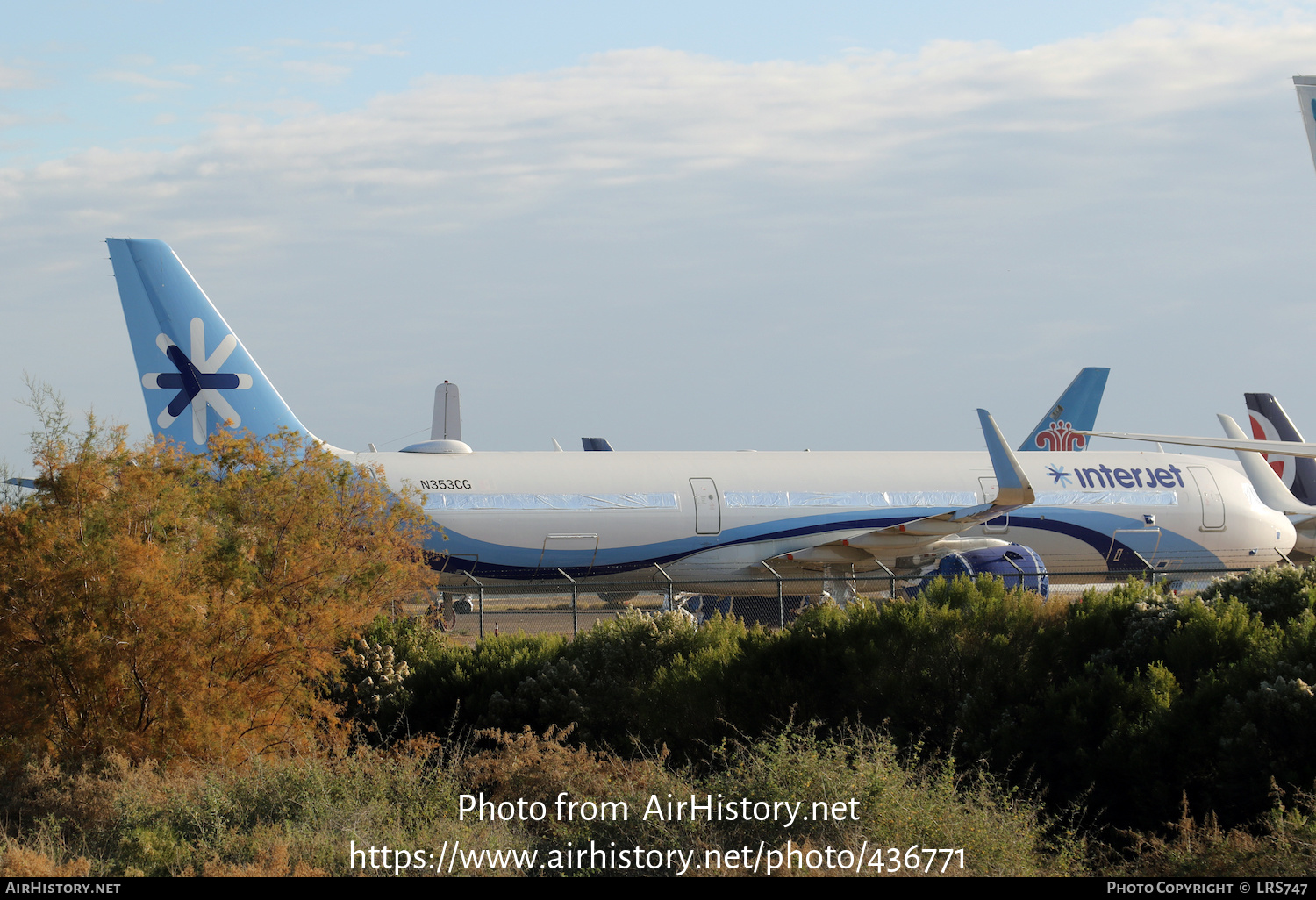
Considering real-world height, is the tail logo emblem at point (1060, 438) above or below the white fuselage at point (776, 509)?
above

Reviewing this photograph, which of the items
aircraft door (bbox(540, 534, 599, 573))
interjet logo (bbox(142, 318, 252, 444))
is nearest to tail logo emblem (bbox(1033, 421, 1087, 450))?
aircraft door (bbox(540, 534, 599, 573))

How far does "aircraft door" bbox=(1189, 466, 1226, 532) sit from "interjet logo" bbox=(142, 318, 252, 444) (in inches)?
986

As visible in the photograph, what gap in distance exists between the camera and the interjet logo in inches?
1067

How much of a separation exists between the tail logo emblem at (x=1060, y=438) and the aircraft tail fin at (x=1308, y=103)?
34.6m

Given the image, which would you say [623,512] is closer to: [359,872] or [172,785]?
[172,785]

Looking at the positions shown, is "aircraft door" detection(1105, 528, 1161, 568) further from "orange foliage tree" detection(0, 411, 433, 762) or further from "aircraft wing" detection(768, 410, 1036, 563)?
"orange foliage tree" detection(0, 411, 433, 762)

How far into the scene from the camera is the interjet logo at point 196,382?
2711 cm

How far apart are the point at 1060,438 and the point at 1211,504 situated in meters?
13.2

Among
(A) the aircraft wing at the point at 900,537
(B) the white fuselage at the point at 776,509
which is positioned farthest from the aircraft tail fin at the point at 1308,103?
(B) the white fuselage at the point at 776,509

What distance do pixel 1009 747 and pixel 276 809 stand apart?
756cm

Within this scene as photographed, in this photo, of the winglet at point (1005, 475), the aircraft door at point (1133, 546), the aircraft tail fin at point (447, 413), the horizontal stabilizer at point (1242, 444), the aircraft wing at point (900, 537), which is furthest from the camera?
the aircraft tail fin at point (447, 413)

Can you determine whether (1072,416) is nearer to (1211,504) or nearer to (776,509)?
(1211,504)

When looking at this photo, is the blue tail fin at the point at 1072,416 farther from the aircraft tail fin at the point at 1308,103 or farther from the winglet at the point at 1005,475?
the aircraft tail fin at the point at 1308,103
